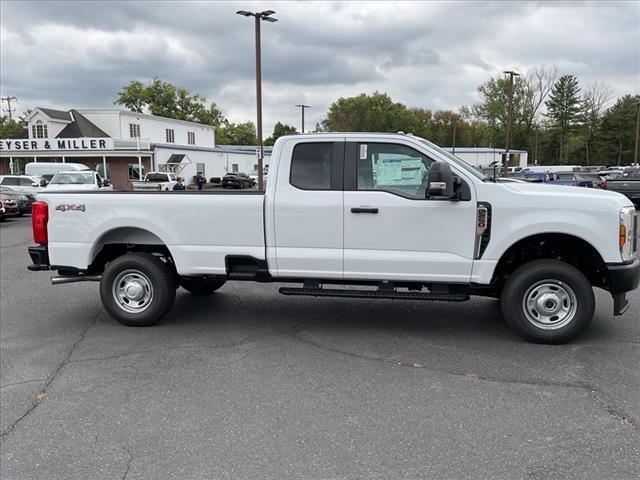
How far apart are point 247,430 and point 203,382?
3.18 feet

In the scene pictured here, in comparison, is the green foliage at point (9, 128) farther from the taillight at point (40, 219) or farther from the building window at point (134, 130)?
the taillight at point (40, 219)

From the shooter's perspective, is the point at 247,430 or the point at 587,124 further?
the point at 587,124

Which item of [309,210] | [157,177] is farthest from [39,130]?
[309,210]

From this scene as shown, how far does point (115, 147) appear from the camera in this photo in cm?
4359

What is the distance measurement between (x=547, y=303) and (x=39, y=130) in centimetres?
5235

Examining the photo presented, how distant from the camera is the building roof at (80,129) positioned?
47.8m

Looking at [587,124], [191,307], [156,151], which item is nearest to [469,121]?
[587,124]

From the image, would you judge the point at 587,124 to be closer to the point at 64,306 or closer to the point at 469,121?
the point at 469,121

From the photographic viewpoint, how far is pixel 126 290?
19.9 feet

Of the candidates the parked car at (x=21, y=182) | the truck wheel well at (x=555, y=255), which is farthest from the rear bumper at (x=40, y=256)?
the parked car at (x=21, y=182)

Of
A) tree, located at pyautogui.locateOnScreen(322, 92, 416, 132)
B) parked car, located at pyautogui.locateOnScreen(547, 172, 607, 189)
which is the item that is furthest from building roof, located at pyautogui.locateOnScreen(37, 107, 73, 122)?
parked car, located at pyautogui.locateOnScreen(547, 172, 607, 189)

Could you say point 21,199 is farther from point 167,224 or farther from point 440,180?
point 440,180

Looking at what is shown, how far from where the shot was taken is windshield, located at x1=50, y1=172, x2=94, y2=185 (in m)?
24.4

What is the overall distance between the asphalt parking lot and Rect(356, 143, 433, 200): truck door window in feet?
5.02
